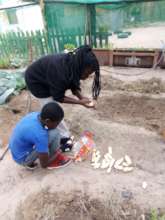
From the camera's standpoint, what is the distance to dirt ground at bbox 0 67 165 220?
183 centimetres

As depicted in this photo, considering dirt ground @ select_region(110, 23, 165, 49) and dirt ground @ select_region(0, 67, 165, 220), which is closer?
dirt ground @ select_region(0, 67, 165, 220)

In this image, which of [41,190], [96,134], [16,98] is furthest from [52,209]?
[16,98]

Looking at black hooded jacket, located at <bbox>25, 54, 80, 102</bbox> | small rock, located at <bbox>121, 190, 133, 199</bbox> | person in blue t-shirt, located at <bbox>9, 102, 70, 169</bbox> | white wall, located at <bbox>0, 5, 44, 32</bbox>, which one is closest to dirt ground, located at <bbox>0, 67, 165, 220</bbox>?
small rock, located at <bbox>121, 190, 133, 199</bbox>

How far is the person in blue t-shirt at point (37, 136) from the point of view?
1.79m

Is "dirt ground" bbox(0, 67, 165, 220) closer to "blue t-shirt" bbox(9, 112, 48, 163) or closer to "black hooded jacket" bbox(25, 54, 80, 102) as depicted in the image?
"blue t-shirt" bbox(9, 112, 48, 163)

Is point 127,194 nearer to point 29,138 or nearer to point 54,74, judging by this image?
point 29,138

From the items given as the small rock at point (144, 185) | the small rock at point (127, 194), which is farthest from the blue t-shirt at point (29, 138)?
the small rock at point (144, 185)

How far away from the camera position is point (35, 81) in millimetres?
2266

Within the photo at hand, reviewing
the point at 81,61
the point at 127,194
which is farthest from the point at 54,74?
the point at 127,194

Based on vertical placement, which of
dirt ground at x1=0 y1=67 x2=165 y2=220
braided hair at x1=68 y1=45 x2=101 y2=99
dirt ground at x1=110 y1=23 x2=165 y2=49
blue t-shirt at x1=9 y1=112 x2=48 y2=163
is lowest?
dirt ground at x1=0 y1=67 x2=165 y2=220

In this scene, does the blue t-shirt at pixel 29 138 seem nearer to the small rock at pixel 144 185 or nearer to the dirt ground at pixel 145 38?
the small rock at pixel 144 185

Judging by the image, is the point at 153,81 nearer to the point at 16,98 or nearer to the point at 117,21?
the point at 117,21

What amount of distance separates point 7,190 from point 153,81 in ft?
11.1

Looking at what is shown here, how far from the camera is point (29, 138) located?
1.92m
